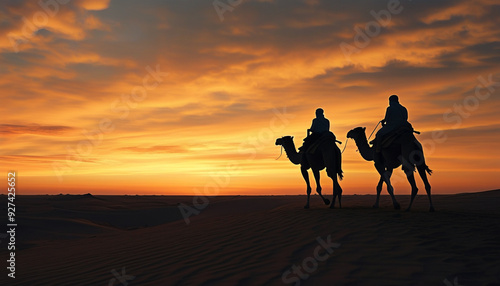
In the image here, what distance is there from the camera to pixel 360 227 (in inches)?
372

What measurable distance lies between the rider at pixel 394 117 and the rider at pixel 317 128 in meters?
1.91

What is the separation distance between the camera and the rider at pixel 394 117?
12641 mm

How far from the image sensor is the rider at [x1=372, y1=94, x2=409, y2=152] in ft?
41.5

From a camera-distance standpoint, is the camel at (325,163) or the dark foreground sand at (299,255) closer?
the dark foreground sand at (299,255)

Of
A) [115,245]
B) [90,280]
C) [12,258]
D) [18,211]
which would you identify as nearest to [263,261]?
[90,280]

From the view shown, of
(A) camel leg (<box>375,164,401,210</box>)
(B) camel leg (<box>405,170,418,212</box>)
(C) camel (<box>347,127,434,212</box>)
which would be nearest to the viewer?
(C) camel (<box>347,127,434,212</box>)

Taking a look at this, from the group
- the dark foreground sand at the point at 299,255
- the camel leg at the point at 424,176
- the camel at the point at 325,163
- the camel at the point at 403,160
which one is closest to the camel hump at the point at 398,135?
the camel at the point at 403,160

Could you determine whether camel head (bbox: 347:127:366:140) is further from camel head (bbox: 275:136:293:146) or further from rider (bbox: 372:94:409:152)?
camel head (bbox: 275:136:293:146)

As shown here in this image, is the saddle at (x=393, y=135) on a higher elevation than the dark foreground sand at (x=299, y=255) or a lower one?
higher

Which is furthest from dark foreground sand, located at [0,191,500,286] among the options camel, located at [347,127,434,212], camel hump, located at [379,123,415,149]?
camel hump, located at [379,123,415,149]

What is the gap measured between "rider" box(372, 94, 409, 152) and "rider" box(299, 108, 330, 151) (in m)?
1.91

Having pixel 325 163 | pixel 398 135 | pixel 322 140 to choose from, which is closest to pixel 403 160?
pixel 398 135

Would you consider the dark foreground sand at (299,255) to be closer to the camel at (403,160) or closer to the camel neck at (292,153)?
the camel at (403,160)

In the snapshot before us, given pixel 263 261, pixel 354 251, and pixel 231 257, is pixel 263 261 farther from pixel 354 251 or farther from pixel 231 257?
pixel 354 251
